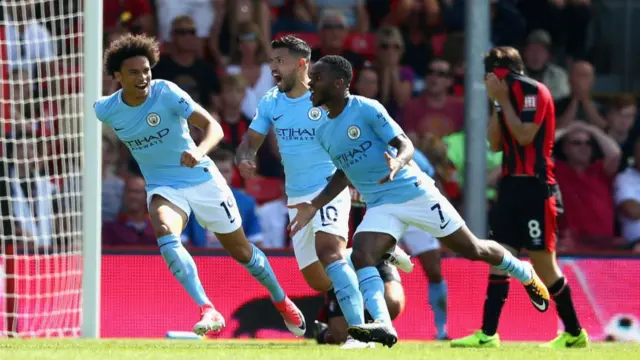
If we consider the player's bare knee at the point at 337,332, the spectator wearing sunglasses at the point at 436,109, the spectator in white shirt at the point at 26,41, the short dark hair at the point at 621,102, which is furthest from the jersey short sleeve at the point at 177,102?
the short dark hair at the point at 621,102

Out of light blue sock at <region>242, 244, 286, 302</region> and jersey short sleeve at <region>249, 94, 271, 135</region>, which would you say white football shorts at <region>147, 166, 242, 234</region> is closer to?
light blue sock at <region>242, 244, 286, 302</region>

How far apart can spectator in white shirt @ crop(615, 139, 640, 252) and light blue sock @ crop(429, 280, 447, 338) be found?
2337 millimetres

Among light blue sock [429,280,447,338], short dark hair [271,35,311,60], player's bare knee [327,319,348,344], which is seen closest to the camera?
short dark hair [271,35,311,60]

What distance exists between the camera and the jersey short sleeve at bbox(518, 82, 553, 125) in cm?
923

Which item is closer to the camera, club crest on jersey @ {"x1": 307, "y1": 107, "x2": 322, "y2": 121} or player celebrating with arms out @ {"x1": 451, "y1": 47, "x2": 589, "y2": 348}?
club crest on jersey @ {"x1": 307, "y1": 107, "x2": 322, "y2": 121}

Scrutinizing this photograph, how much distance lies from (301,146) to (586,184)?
4.43 m

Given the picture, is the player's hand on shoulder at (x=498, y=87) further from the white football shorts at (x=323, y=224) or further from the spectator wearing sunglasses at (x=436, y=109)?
the spectator wearing sunglasses at (x=436, y=109)

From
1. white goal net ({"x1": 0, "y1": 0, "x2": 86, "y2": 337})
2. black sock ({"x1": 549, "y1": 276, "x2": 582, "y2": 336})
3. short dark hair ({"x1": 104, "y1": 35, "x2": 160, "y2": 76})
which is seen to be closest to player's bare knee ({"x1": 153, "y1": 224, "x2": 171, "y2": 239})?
short dark hair ({"x1": 104, "y1": 35, "x2": 160, "y2": 76})

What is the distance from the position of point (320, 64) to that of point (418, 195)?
0.98 m

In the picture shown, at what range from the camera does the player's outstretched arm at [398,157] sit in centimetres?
750

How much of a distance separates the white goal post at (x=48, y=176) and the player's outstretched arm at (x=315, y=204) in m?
2.67

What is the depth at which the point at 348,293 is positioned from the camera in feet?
27.0

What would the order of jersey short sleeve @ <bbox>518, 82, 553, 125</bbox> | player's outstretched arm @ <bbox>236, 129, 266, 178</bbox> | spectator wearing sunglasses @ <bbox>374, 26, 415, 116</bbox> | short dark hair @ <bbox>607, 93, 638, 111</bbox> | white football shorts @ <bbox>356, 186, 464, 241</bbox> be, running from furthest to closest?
spectator wearing sunglasses @ <bbox>374, 26, 415, 116</bbox> < short dark hair @ <bbox>607, 93, 638, 111</bbox> < jersey short sleeve @ <bbox>518, 82, 553, 125</bbox> < player's outstretched arm @ <bbox>236, 129, 266, 178</bbox> < white football shorts @ <bbox>356, 186, 464, 241</bbox>

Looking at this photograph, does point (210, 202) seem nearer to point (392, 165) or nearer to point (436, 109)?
point (392, 165)
